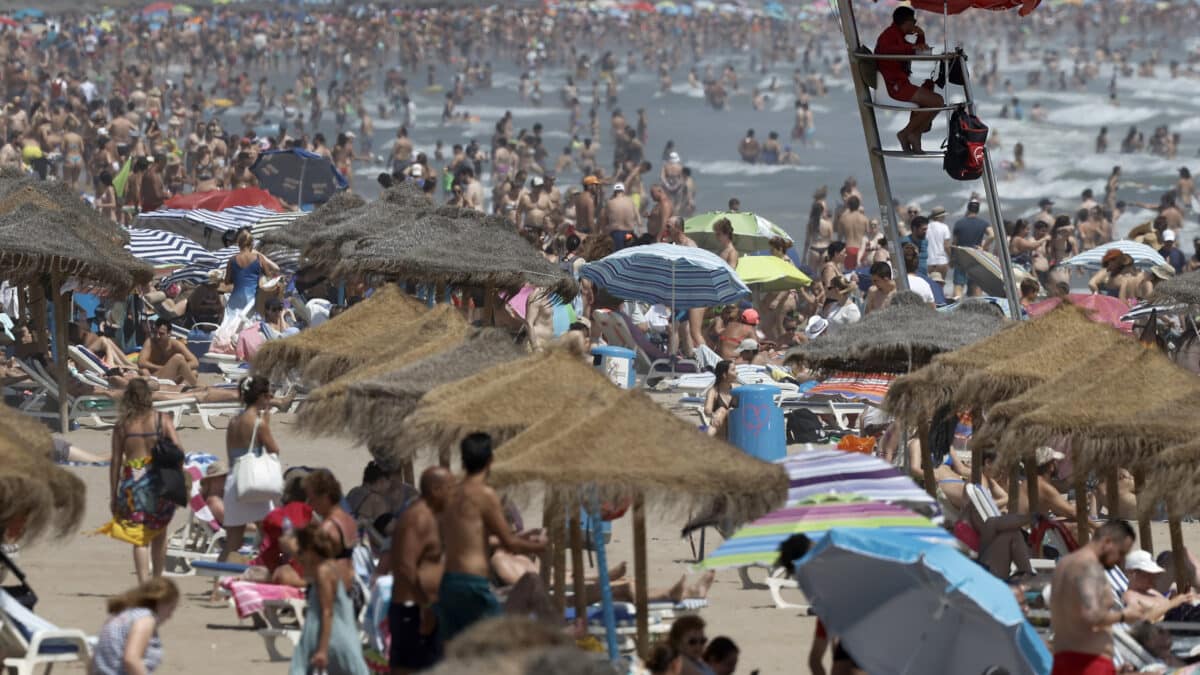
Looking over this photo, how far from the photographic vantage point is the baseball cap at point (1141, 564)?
8.20 meters

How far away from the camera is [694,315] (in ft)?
53.3

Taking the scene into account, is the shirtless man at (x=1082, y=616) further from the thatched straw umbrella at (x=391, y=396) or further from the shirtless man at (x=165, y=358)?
the shirtless man at (x=165, y=358)

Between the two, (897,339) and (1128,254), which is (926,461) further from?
(1128,254)

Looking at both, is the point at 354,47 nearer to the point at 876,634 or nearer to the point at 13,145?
the point at 13,145

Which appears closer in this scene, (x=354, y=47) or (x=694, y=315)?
(x=694, y=315)

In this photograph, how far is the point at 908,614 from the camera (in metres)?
6.78

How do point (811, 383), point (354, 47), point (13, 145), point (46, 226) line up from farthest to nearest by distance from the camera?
point (354, 47) < point (13, 145) < point (811, 383) < point (46, 226)

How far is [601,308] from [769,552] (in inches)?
385

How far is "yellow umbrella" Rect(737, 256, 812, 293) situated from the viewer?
16.8m

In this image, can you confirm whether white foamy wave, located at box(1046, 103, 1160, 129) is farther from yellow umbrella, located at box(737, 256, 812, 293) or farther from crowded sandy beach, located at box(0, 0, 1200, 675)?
yellow umbrella, located at box(737, 256, 812, 293)

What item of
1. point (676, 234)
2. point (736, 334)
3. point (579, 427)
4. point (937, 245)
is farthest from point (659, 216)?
point (579, 427)

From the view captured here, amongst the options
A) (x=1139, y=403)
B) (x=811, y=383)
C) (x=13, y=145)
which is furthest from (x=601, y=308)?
(x=13, y=145)

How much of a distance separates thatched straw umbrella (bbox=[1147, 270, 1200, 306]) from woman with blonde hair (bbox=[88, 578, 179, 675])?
796cm

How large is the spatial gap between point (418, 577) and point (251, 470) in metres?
2.52
